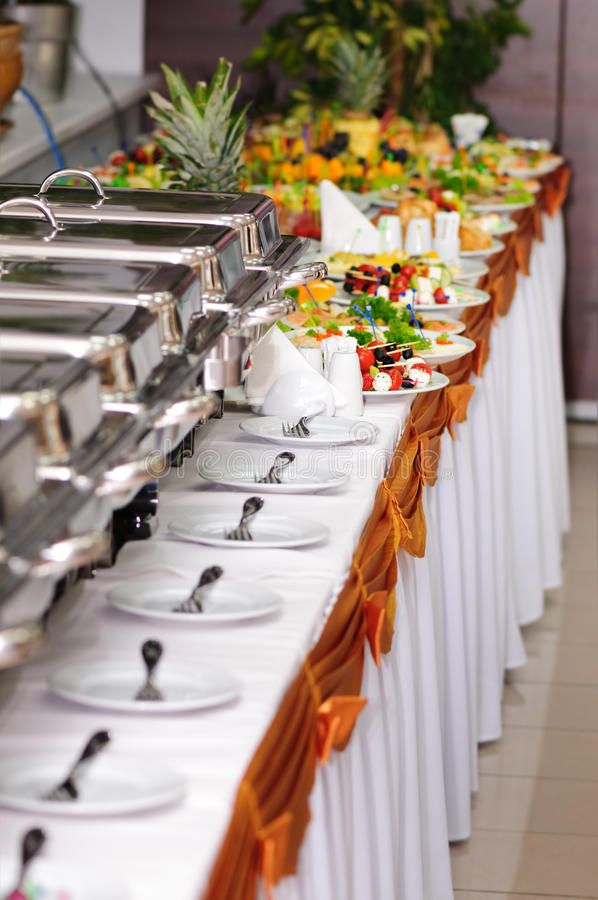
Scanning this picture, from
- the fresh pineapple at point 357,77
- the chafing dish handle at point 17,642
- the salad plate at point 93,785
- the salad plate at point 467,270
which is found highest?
the fresh pineapple at point 357,77

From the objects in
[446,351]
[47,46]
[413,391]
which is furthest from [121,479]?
[47,46]

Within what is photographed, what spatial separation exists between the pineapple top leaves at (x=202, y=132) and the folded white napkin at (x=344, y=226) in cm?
32

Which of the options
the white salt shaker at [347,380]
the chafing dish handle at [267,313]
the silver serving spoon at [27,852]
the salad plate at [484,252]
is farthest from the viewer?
the salad plate at [484,252]

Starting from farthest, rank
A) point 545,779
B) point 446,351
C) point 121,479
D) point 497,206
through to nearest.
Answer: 1. point 497,206
2. point 545,779
3. point 446,351
4. point 121,479

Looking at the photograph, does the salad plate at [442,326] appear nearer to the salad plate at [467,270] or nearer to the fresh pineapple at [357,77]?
the salad plate at [467,270]

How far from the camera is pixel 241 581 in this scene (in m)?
1.33

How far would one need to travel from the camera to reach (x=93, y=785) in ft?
3.20

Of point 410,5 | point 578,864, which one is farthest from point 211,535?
point 410,5

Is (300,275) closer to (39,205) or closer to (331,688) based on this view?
Answer: (39,205)

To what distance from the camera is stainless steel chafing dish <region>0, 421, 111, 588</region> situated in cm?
93

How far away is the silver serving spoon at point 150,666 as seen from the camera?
108cm

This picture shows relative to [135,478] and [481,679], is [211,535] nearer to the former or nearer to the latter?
[135,478]

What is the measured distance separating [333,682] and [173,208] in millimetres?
695

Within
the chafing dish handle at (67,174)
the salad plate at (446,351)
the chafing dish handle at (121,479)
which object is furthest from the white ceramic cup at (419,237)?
the chafing dish handle at (121,479)
